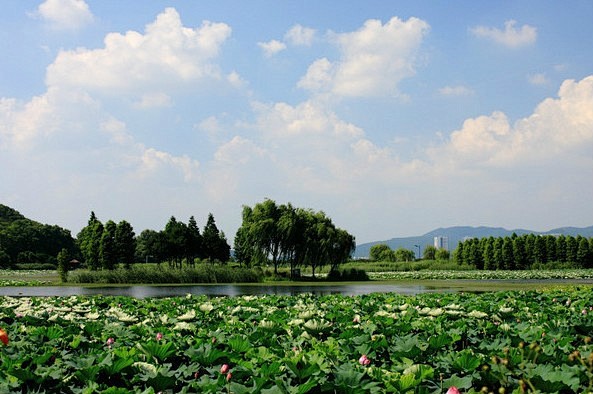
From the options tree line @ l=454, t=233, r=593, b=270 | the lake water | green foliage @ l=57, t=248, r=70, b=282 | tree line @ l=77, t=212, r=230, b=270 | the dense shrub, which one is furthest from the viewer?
the dense shrub

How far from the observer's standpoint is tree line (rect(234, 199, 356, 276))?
156 ft

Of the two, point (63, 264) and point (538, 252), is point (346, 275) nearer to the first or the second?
point (63, 264)

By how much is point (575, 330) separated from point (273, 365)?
14.3ft

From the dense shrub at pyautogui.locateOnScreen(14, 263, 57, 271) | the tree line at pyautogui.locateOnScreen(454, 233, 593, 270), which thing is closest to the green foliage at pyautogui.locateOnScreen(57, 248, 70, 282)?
the dense shrub at pyautogui.locateOnScreen(14, 263, 57, 271)

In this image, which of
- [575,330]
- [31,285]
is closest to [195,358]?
[575,330]

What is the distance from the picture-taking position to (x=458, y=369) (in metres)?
4.16

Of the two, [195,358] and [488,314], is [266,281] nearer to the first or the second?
[488,314]

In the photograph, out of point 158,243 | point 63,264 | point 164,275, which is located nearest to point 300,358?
point 164,275

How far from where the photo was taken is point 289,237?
1879 inches

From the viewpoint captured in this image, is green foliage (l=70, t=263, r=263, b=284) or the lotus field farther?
green foliage (l=70, t=263, r=263, b=284)

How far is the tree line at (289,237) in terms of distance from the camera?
4747cm

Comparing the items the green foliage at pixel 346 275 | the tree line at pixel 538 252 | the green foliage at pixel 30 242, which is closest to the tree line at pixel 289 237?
the green foliage at pixel 346 275

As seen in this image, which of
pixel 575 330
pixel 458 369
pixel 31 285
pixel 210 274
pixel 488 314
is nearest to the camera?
pixel 458 369

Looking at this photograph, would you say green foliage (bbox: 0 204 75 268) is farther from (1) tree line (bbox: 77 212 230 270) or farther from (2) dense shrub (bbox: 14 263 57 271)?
(1) tree line (bbox: 77 212 230 270)
